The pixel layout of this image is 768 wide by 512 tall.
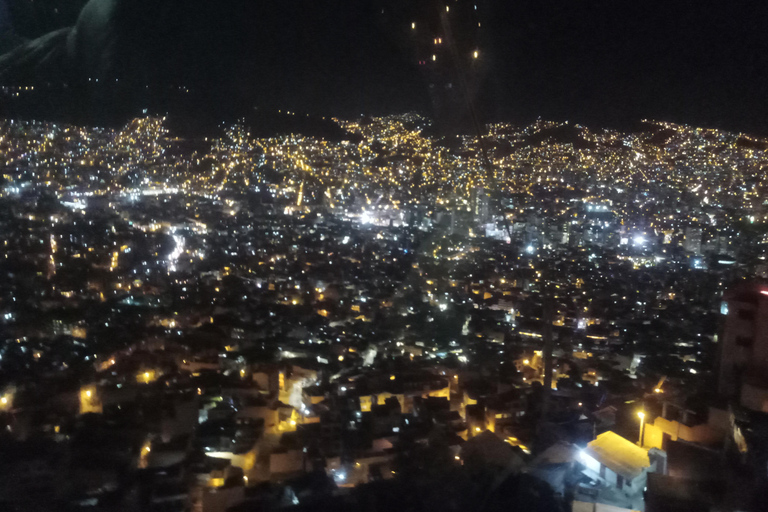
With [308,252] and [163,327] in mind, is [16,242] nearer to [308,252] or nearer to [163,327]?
[163,327]

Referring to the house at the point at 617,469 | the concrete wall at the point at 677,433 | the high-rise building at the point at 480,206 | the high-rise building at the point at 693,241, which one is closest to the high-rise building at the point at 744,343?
the concrete wall at the point at 677,433

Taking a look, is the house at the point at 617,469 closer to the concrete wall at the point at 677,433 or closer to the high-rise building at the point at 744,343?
the concrete wall at the point at 677,433

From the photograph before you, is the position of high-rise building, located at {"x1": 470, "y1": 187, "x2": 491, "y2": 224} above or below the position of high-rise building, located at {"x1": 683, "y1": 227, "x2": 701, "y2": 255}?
above

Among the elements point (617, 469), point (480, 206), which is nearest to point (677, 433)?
point (617, 469)

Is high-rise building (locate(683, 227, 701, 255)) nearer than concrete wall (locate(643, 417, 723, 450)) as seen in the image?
No

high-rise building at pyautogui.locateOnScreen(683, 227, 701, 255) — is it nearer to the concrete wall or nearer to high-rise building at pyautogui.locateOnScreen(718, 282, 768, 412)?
high-rise building at pyautogui.locateOnScreen(718, 282, 768, 412)

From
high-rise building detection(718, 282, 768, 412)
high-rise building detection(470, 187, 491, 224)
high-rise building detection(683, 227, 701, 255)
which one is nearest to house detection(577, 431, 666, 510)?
high-rise building detection(718, 282, 768, 412)

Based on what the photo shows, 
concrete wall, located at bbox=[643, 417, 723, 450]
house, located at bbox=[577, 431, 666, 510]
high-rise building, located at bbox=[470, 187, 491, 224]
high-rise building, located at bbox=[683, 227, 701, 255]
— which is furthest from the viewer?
high-rise building, located at bbox=[470, 187, 491, 224]

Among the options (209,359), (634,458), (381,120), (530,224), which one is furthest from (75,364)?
(530,224)

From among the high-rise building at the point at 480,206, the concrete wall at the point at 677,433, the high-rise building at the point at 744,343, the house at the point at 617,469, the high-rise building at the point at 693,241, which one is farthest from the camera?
the high-rise building at the point at 480,206
